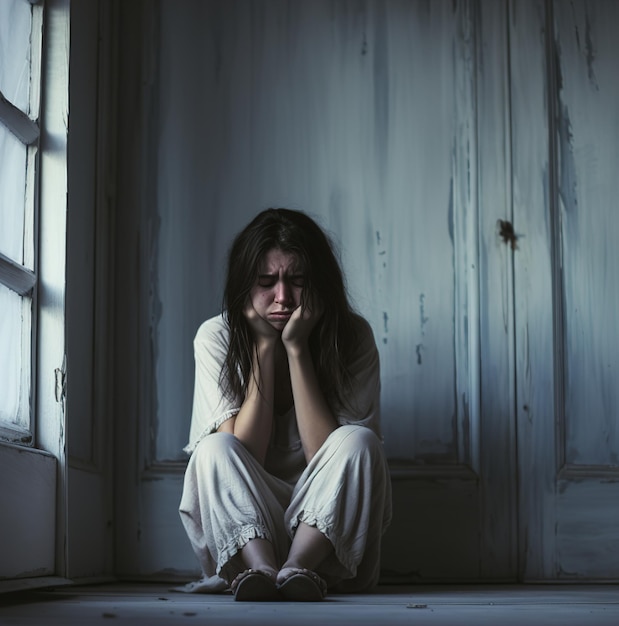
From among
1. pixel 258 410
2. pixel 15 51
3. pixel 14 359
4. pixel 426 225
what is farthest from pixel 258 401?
pixel 15 51

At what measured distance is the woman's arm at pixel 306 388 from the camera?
238 centimetres

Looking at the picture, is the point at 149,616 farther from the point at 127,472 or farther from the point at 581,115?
the point at 581,115

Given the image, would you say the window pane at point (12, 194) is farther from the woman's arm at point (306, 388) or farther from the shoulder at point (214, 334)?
the woman's arm at point (306, 388)

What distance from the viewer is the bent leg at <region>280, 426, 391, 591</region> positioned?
7.04ft

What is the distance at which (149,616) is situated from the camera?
65.7 inches


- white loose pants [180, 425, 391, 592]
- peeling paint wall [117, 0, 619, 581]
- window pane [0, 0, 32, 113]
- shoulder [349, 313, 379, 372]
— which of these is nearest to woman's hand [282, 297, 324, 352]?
shoulder [349, 313, 379, 372]

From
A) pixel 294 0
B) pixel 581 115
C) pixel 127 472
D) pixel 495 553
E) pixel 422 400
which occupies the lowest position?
pixel 495 553

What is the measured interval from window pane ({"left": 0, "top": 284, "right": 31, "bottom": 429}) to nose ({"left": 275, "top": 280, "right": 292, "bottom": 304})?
21.5 inches

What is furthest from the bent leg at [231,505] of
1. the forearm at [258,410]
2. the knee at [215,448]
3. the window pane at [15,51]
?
the window pane at [15,51]

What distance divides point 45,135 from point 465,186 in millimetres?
1107

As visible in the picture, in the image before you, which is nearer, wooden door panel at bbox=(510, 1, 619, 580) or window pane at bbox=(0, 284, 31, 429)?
window pane at bbox=(0, 284, 31, 429)

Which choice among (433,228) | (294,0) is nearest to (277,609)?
(433,228)

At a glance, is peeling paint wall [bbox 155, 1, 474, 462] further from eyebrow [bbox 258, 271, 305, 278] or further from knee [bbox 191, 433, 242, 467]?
knee [bbox 191, 433, 242, 467]

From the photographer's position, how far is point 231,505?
213cm
